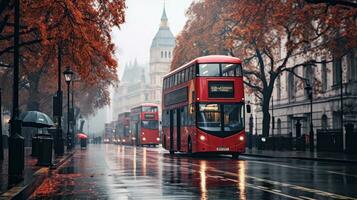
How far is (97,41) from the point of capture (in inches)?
1045

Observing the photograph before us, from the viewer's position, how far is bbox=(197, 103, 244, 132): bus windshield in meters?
30.7

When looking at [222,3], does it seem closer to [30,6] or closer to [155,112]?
[155,112]

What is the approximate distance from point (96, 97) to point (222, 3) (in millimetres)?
20685

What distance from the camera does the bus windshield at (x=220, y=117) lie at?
101 ft

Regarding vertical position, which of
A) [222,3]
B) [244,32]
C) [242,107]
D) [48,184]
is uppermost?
[222,3]

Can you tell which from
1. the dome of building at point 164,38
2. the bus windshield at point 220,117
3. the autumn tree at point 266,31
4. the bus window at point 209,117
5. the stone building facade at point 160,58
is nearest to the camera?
the bus windshield at point 220,117

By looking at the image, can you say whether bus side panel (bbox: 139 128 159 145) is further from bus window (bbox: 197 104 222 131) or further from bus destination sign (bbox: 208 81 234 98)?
bus destination sign (bbox: 208 81 234 98)

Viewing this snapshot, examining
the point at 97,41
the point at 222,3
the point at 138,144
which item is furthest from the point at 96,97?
the point at 97,41

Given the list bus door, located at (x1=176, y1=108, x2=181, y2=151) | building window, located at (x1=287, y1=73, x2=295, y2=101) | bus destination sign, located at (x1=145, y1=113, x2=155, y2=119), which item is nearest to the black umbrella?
bus door, located at (x1=176, y1=108, x2=181, y2=151)

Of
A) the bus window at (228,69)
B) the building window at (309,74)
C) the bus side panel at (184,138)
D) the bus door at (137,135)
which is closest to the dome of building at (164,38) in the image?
the bus door at (137,135)

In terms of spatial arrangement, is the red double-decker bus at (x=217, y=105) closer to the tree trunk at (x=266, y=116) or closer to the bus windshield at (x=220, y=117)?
the bus windshield at (x=220, y=117)

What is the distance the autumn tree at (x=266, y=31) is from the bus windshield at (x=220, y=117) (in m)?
5.61

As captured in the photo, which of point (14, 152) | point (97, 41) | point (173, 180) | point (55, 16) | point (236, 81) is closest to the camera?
point (14, 152)

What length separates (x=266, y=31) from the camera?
4150cm
